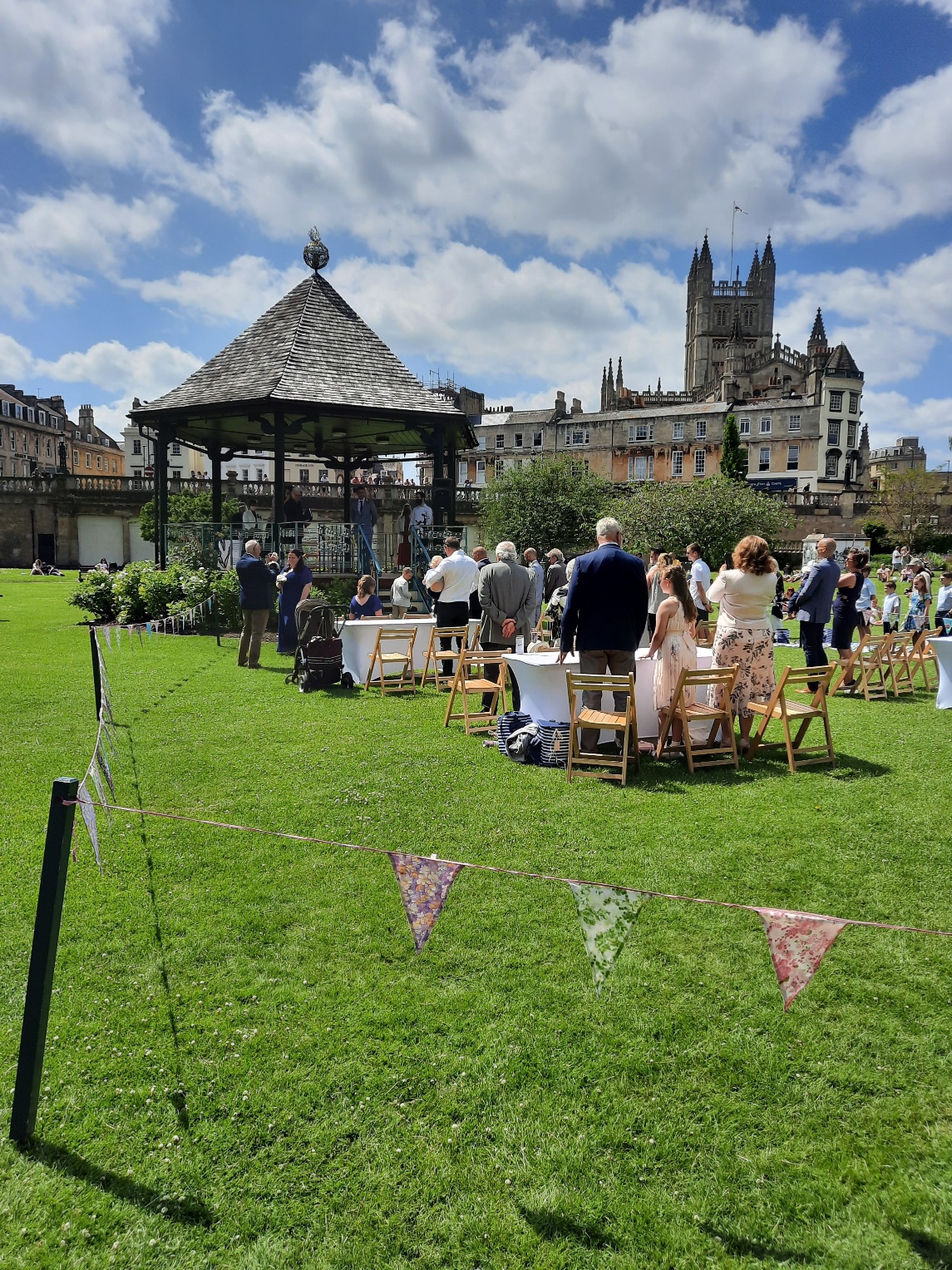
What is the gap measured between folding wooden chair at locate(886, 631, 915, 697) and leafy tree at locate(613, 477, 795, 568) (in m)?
15.6

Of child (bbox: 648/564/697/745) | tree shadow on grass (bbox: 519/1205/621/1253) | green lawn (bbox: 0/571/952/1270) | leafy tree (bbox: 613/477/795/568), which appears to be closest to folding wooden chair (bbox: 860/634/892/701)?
child (bbox: 648/564/697/745)

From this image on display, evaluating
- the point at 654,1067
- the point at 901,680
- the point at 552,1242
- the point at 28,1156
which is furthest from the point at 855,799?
the point at 901,680

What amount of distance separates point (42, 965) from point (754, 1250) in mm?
2543

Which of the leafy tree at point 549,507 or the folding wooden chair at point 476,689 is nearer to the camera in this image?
the folding wooden chair at point 476,689

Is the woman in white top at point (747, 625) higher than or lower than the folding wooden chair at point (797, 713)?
higher

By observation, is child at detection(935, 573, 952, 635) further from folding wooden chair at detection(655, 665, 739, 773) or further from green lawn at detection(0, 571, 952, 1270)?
green lawn at detection(0, 571, 952, 1270)

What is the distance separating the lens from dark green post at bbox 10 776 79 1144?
2676 millimetres

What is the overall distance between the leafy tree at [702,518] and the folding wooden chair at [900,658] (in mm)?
15599

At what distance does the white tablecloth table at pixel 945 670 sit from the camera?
10.2 metres

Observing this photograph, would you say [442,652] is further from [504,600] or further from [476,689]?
[476,689]

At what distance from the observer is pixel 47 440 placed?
84062 mm

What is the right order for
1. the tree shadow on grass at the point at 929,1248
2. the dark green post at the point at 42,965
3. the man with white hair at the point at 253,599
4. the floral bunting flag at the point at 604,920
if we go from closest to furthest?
the tree shadow on grass at the point at 929,1248 < the dark green post at the point at 42,965 < the floral bunting flag at the point at 604,920 < the man with white hair at the point at 253,599

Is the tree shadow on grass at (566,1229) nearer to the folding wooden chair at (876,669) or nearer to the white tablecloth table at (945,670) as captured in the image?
the white tablecloth table at (945,670)

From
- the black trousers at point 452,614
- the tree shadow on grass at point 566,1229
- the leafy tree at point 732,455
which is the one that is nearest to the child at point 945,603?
the black trousers at point 452,614
